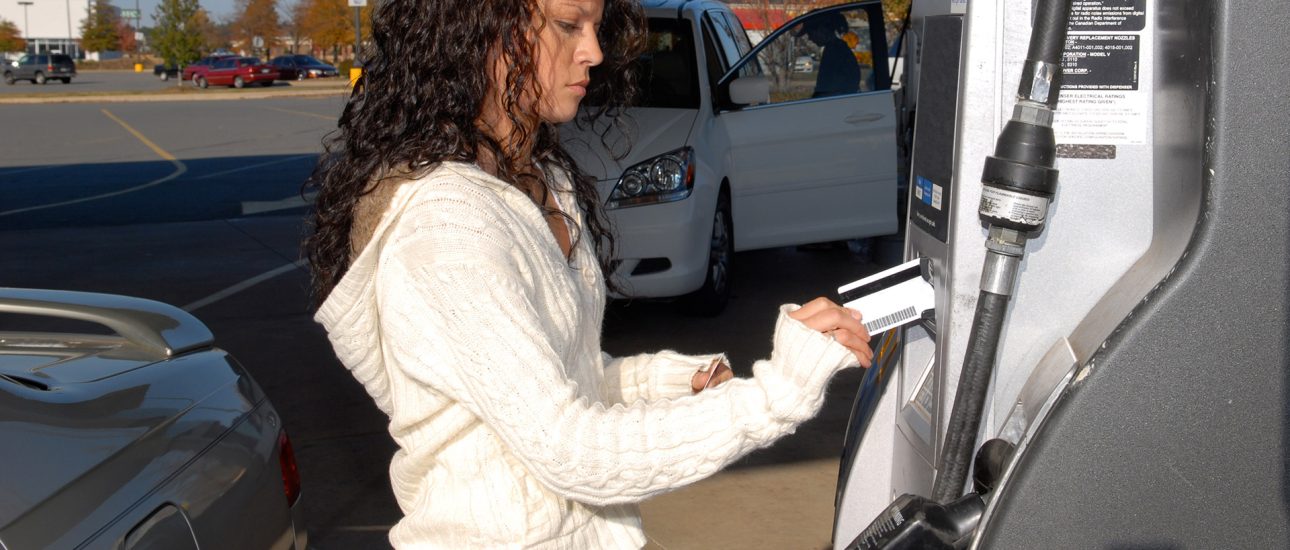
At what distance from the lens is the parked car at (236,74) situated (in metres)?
46.3

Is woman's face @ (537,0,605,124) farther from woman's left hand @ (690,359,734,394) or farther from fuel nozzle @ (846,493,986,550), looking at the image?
fuel nozzle @ (846,493,986,550)

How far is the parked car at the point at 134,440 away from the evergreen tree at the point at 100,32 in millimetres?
87222

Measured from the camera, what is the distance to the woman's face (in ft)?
5.74

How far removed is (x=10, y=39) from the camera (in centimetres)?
7781

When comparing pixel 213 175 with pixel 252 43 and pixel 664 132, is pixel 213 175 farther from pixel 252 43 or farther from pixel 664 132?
pixel 252 43

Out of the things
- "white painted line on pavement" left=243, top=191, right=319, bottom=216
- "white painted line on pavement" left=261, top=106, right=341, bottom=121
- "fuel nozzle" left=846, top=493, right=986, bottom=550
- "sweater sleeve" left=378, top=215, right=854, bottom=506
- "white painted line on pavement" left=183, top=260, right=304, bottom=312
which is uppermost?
"sweater sleeve" left=378, top=215, right=854, bottom=506

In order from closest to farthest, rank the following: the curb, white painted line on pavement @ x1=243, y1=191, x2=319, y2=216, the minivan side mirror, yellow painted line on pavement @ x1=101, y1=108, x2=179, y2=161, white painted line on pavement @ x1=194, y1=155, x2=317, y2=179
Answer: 1. the minivan side mirror
2. white painted line on pavement @ x1=243, y1=191, x2=319, y2=216
3. white painted line on pavement @ x1=194, y1=155, x2=317, y2=179
4. yellow painted line on pavement @ x1=101, y1=108, x2=179, y2=161
5. the curb

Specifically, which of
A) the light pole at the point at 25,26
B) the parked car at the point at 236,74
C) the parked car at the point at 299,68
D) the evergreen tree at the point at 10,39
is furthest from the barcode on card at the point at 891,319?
the light pole at the point at 25,26

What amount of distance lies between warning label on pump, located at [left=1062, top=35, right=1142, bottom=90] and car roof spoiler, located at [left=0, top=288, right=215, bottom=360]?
202 centimetres

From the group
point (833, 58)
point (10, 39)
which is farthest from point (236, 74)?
point (833, 58)

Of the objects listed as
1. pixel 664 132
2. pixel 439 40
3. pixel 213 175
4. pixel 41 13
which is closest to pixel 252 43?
pixel 41 13

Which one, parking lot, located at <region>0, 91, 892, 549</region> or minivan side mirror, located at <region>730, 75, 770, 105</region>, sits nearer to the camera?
parking lot, located at <region>0, 91, 892, 549</region>

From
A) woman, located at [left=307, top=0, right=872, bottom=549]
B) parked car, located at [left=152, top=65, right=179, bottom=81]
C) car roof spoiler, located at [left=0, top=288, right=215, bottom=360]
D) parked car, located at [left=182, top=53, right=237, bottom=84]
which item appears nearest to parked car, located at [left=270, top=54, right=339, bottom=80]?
parked car, located at [left=182, top=53, right=237, bottom=84]

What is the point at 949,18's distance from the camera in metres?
1.80
